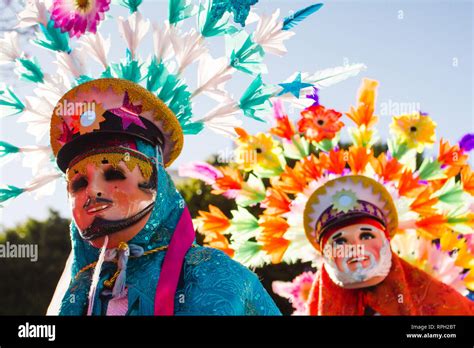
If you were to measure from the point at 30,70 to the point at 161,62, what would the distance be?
0.67 m

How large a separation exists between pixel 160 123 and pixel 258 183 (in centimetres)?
167

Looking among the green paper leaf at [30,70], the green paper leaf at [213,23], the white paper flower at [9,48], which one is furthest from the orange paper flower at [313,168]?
the white paper flower at [9,48]

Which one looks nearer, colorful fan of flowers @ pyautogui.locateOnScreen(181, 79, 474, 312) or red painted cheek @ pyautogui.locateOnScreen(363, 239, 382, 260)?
red painted cheek @ pyautogui.locateOnScreen(363, 239, 382, 260)

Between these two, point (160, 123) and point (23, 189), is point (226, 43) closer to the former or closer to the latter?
point (160, 123)

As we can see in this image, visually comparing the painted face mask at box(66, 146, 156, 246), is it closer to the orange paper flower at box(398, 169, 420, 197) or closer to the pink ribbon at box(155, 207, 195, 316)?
the pink ribbon at box(155, 207, 195, 316)

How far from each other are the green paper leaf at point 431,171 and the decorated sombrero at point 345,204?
44cm

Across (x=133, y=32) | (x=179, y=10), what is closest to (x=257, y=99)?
(x=179, y=10)

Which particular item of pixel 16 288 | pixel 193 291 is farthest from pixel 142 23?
pixel 16 288

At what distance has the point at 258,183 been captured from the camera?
496cm

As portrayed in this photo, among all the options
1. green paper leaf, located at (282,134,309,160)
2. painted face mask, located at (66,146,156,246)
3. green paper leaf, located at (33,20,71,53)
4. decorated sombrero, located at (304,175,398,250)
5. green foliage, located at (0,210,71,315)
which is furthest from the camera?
green foliage, located at (0,210,71,315)

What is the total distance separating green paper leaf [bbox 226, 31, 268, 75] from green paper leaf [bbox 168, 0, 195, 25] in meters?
0.23

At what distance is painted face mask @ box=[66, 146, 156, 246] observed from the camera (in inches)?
120

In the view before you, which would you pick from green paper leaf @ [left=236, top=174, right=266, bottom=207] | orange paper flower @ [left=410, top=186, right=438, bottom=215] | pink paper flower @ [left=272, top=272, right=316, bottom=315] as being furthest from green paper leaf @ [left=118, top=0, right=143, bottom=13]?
pink paper flower @ [left=272, top=272, right=316, bottom=315]

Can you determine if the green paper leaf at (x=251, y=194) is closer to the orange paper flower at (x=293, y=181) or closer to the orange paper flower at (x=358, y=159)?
the orange paper flower at (x=293, y=181)
